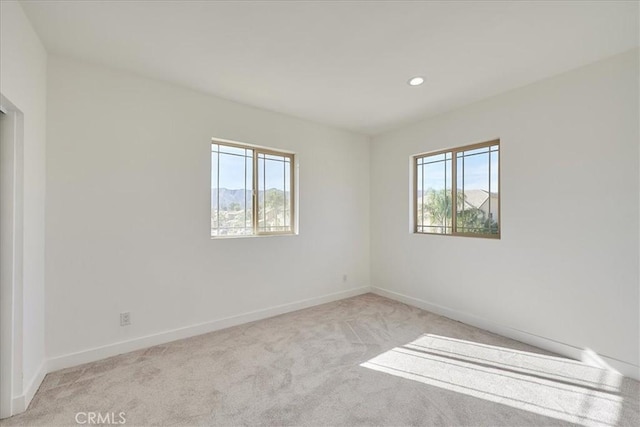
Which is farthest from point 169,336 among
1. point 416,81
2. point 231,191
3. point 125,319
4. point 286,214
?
point 416,81

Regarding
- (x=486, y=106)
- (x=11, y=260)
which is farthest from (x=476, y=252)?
(x=11, y=260)

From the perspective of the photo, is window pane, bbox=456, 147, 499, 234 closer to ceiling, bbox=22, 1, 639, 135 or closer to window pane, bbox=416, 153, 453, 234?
window pane, bbox=416, 153, 453, 234

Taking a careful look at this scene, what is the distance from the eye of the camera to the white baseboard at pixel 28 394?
5.81 ft

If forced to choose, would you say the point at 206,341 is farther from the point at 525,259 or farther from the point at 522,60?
the point at 522,60

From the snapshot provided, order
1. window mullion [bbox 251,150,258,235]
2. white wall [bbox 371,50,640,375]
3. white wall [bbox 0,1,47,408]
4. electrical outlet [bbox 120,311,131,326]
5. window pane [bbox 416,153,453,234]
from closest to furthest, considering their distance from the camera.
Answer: white wall [bbox 0,1,47,408] → white wall [bbox 371,50,640,375] → electrical outlet [bbox 120,311,131,326] → window mullion [bbox 251,150,258,235] → window pane [bbox 416,153,453,234]

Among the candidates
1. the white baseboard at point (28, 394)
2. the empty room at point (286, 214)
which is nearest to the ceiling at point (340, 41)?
the empty room at point (286, 214)

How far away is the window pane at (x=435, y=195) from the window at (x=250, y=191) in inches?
71.8

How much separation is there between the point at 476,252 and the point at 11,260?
4000 millimetres

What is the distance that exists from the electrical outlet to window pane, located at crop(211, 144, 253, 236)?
107 centimetres

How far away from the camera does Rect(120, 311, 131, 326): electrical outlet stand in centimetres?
254

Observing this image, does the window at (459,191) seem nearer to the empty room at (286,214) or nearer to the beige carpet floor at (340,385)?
the empty room at (286,214)

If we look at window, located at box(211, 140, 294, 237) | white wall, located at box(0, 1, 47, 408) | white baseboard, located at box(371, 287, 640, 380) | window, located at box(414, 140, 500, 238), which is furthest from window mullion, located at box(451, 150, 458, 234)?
white wall, located at box(0, 1, 47, 408)

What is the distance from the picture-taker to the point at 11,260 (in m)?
1.76

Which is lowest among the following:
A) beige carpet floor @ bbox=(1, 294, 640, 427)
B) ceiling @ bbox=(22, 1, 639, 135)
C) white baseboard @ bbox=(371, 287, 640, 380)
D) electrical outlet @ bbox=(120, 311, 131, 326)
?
beige carpet floor @ bbox=(1, 294, 640, 427)
